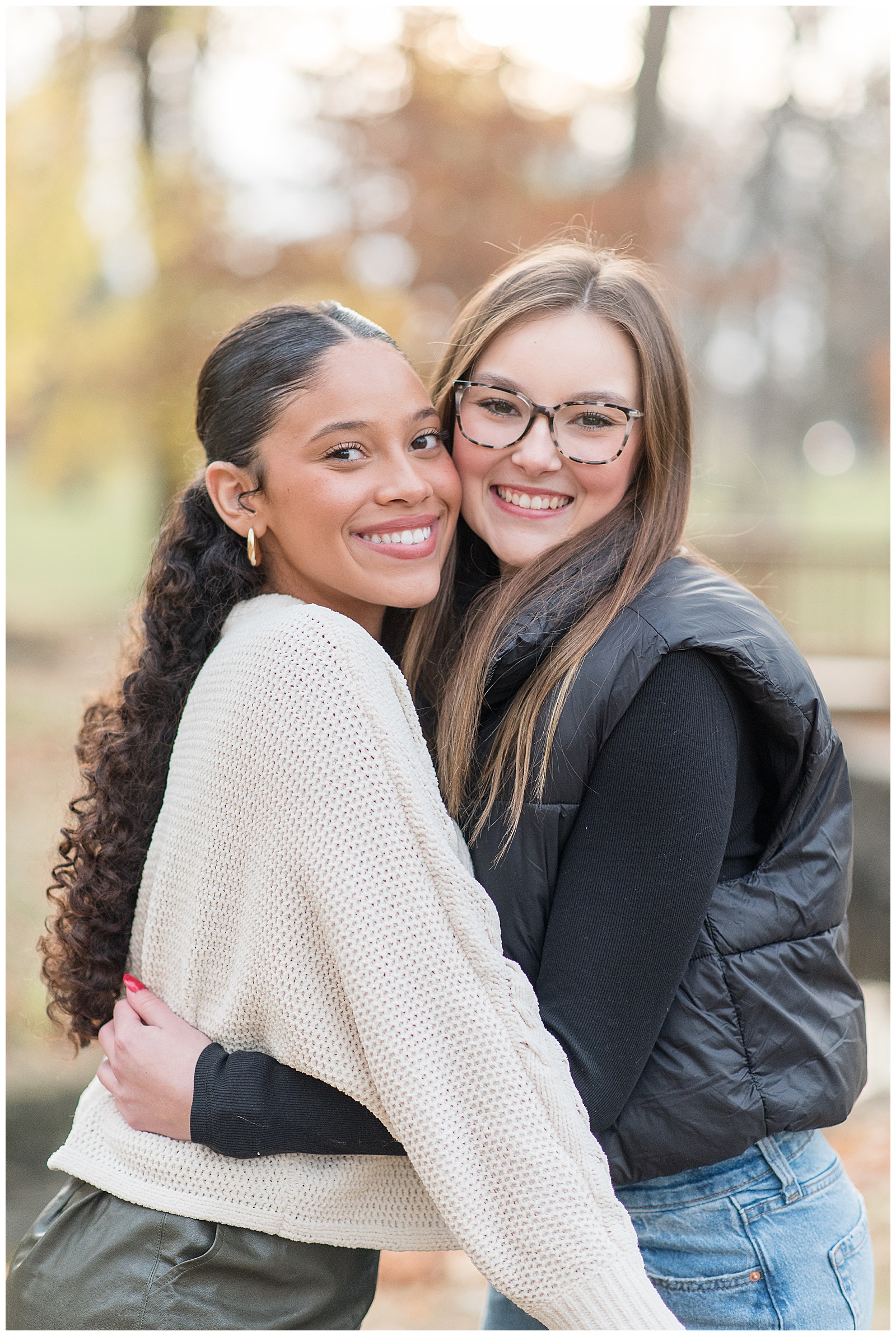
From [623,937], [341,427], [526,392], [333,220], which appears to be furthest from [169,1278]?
[333,220]

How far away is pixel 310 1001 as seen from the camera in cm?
166

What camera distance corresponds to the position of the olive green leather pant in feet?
5.55

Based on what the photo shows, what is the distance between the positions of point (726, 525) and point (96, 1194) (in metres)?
12.5

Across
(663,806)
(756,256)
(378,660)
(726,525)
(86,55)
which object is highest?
(86,55)

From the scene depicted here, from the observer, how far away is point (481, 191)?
27.5 ft

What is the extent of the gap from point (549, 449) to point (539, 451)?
0.02 m

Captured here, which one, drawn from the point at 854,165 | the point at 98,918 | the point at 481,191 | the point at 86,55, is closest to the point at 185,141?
the point at 86,55

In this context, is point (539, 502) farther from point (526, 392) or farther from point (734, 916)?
point (734, 916)

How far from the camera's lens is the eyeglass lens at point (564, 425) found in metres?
2.22

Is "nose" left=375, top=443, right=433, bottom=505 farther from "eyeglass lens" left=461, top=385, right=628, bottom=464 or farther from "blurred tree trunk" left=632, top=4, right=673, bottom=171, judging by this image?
"blurred tree trunk" left=632, top=4, right=673, bottom=171

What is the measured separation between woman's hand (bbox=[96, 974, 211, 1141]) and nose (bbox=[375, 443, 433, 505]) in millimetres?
1053

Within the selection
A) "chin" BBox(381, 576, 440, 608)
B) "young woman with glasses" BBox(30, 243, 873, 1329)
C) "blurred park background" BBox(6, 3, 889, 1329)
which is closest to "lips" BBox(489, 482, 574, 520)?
"young woman with glasses" BBox(30, 243, 873, 1329)

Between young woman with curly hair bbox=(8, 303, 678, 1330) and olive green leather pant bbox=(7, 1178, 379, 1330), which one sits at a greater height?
young woman with curly hair bbox=(8, 303, 678, 1330)

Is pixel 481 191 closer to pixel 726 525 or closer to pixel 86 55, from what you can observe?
pixel 86 55
